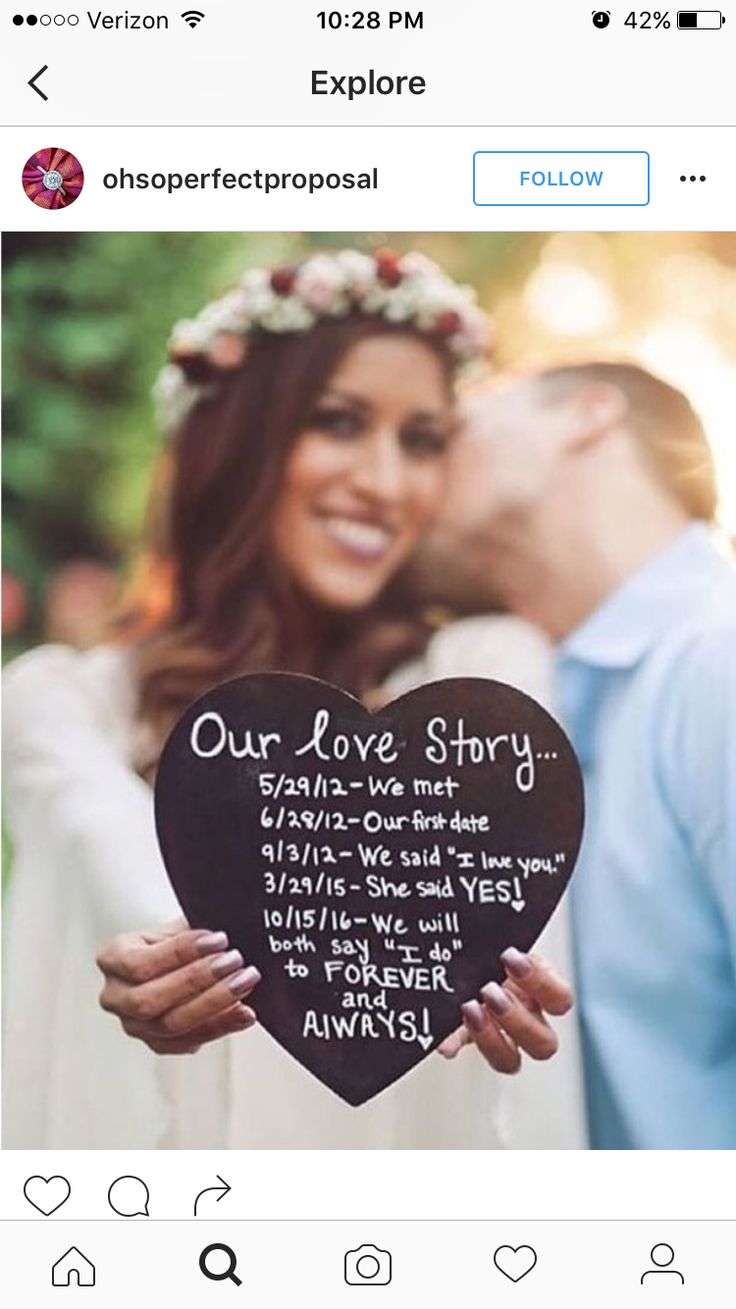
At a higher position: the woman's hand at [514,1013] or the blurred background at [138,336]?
the blurred background at [138,336]

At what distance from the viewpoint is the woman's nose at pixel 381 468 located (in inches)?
43.3

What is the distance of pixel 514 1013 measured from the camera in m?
1.07

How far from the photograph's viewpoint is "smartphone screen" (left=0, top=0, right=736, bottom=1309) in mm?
1074

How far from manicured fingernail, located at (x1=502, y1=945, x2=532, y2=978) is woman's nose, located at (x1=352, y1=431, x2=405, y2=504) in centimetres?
31

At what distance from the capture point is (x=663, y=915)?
3.53 feet
